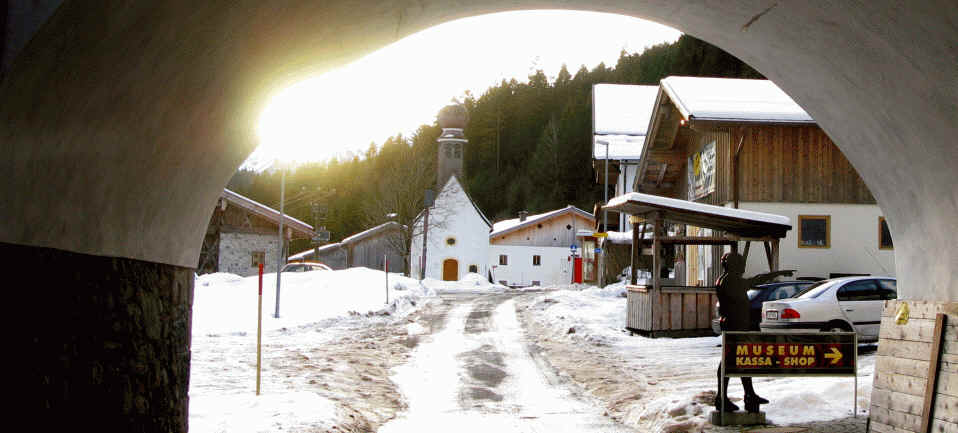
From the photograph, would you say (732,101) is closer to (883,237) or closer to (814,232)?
(814,232)

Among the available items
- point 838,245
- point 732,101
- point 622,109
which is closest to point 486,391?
point 838,245

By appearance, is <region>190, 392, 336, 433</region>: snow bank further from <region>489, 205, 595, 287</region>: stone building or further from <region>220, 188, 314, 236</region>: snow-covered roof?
<region>489, 205, 595, 287</region>: stone building

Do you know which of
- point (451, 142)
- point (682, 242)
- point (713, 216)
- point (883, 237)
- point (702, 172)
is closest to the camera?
point (713, 216)

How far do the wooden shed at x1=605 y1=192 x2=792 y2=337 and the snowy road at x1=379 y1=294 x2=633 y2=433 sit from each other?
2951mm

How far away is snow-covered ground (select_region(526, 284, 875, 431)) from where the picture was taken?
8.91m

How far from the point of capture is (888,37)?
6.04m

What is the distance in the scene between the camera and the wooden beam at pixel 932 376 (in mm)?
6586

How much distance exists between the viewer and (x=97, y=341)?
4730 millimetres

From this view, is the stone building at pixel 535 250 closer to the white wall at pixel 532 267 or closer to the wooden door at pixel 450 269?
the white wall at pixel 532 267

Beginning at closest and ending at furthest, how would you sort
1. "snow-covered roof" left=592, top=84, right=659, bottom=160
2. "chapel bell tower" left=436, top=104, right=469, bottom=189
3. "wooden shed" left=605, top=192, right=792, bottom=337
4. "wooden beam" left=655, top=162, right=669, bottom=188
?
"wooden shed" left=605, top=192, right=792, bottom=337, "wooden beam" left=655, top=162, right=669, bottom=188, "snow-covered roof" left=592, top=84, right=659, bottom=160, "chapel bell tower" left=436, top=104, right=469, bottom=189

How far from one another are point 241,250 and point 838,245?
25609mm

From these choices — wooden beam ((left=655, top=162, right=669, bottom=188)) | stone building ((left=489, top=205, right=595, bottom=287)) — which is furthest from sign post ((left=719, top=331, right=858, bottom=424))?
stone building ((left=489, top=205, right=595, bottom=287))

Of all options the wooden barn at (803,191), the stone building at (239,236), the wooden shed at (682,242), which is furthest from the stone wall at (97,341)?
the stone building at (239,236)

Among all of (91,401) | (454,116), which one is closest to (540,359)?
(91,401)
